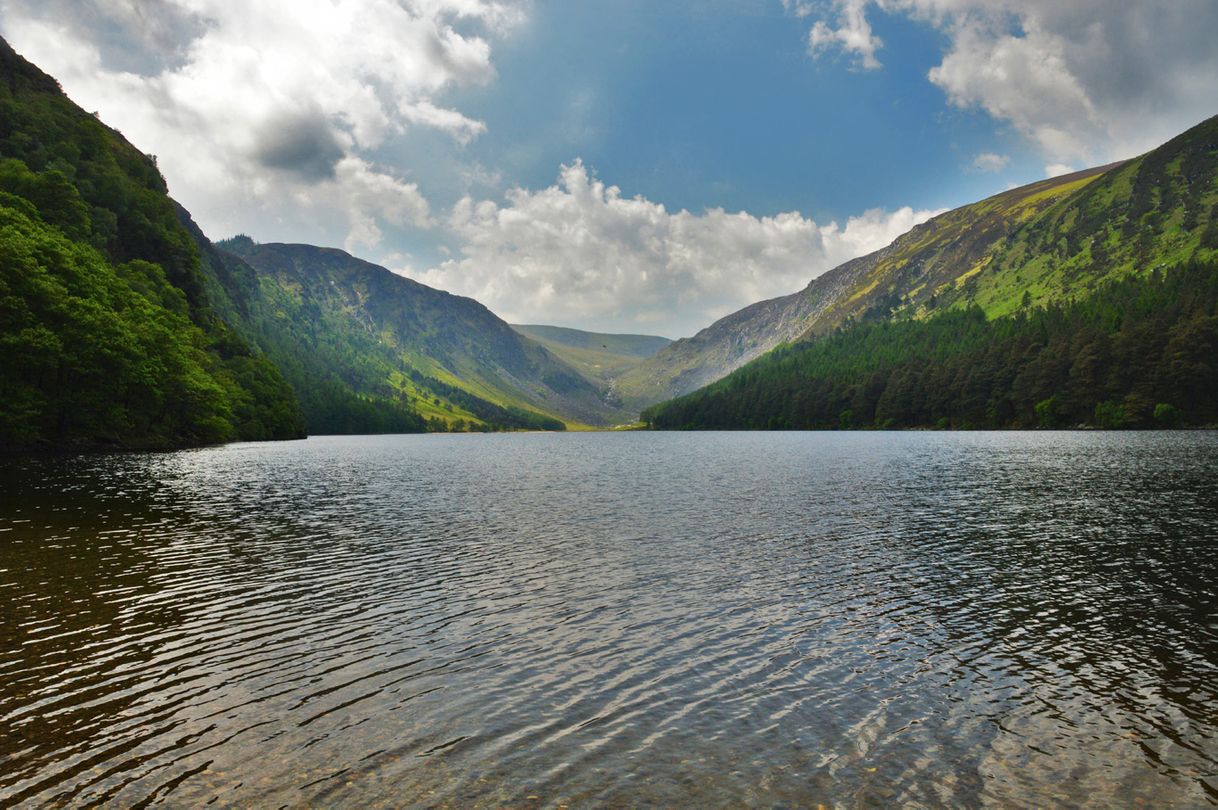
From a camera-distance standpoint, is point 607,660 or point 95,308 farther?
point 95,308

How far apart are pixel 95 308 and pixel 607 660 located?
9745 centimetres

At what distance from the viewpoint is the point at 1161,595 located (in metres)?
25.0

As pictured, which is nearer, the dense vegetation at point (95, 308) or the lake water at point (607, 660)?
the lake water at point (607, 660)

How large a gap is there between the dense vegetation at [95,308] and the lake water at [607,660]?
4782 cm

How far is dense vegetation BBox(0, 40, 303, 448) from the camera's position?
7681 cm

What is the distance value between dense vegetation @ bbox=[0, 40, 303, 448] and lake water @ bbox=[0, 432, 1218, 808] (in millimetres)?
47819

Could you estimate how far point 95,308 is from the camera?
85562mm

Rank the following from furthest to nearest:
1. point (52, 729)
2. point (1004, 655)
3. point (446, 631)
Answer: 1. point (446, 631)
2. point (1004, 655)
3. point (52, 729)

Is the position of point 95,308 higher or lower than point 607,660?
higher

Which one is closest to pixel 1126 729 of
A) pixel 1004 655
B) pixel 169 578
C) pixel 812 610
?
pixel 1004 655

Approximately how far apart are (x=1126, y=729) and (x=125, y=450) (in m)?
127

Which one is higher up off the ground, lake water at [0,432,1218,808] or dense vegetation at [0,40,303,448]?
dense vegetation at [0,40,303,448]

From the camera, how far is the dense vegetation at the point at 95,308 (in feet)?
252

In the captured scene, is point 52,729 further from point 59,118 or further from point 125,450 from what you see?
point 59,118
